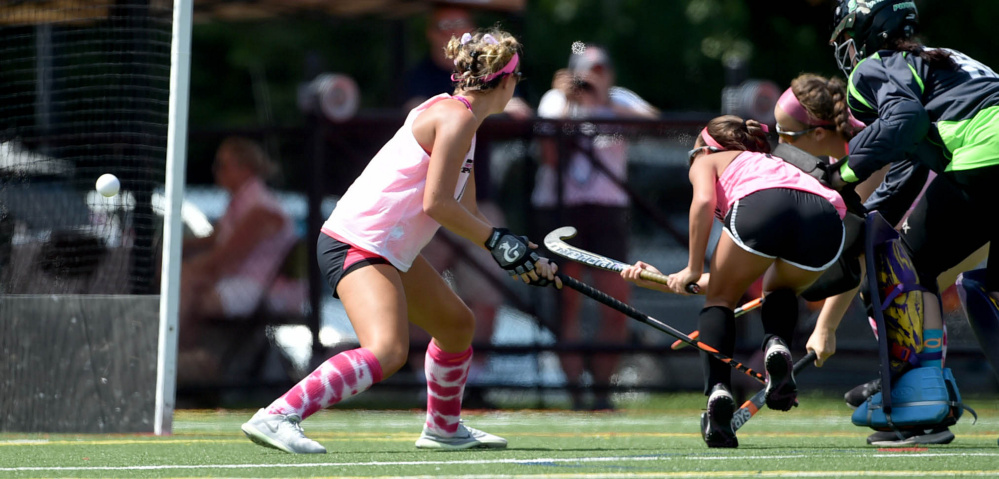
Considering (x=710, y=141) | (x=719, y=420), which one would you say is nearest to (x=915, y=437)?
(x=719, y=420)

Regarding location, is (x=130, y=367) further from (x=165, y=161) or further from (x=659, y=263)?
(x=659, y=263)

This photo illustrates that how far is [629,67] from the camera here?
A: 19.3m

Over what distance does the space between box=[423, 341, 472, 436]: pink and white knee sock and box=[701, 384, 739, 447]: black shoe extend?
938 millimetres

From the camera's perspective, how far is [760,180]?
5.55 metres

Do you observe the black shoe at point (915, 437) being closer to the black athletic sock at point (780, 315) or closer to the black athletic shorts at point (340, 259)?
the black athletic sock at point (780, 315)

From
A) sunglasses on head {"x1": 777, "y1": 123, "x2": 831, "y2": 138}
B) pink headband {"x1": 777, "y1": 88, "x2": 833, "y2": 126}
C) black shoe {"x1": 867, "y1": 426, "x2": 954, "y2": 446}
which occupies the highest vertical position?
pink headband {"x1": 777, "y1": 88, "x2": 833, "y2": 126}

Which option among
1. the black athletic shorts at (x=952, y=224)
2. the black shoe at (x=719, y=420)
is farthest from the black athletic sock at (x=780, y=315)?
the black athletic shorts at (x=952, y=224)

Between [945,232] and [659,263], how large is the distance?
3.45 meters

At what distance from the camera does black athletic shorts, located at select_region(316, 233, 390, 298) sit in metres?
5.16

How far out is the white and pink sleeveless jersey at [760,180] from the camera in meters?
5.54

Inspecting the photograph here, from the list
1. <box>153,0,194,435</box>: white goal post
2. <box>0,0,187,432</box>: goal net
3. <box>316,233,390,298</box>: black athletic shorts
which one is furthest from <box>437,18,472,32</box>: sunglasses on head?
<box>316,233,390,298</box>: black athletic shorts

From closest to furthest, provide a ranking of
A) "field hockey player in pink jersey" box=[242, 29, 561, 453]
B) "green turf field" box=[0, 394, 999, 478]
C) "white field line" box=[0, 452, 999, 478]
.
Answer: "white field line" box=[0, 452, 999, 478] < "green turf field" box=[0, 394, 999, 478] < "field hockey player in pink jersey" box=[242, 29, 561, 453]

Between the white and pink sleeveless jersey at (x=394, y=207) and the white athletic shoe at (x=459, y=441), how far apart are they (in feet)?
2.47

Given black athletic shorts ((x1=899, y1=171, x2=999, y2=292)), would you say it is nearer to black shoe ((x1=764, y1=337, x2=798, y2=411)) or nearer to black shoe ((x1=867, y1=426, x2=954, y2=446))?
black shoe ((x1=867, y1=426, x2=954, y2=446))
